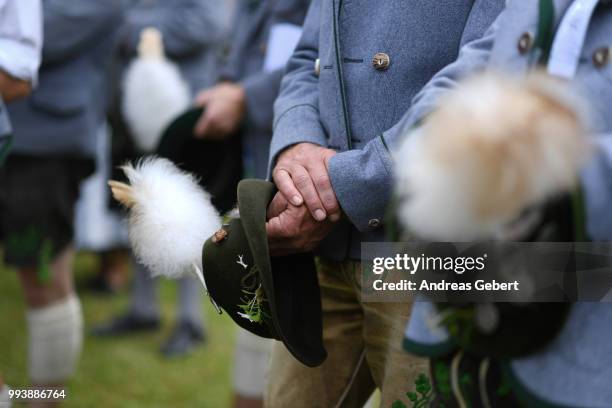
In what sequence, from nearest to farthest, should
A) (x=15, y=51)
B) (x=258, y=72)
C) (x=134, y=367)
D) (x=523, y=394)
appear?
(x=523, y=394) → (x=15, y=51) → (x=258, y=72) → (x=134, y=367)

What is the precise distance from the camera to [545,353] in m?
0.97

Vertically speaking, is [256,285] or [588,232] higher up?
[588,232]

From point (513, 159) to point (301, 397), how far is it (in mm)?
912

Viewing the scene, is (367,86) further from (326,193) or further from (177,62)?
(177,62)

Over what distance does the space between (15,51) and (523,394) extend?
1438mm

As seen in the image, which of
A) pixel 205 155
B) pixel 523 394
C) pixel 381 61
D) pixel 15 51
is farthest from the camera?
pixel 205 155

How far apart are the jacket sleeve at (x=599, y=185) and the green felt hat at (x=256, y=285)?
1.89 ft

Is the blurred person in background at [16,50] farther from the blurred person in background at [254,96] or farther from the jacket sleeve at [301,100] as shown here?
the jacket sleeve at [301,100]

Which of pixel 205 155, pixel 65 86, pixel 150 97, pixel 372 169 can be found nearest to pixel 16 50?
pixel 205 155

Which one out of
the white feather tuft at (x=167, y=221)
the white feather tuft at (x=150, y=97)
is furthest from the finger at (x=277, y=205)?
the white feather tuft at (x=150, y=97)

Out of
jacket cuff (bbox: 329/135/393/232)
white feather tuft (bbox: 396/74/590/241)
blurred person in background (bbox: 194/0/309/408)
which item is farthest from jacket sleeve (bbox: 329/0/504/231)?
blurred person in background (bbox: 194/0/309/408)

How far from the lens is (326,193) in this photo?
4.44 feet

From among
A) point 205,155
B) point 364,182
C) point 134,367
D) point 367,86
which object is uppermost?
point 367,86

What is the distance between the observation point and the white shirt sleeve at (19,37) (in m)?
1.81
